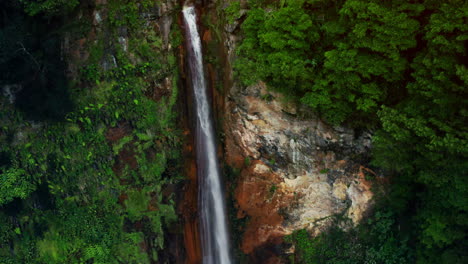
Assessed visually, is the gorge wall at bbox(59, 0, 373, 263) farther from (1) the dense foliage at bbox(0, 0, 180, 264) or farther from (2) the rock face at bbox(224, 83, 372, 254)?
(1) the dense foliage at bbox(0, 0, 180, 264)

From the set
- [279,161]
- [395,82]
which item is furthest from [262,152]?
[395,82]

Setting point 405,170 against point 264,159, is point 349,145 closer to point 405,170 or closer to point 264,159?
point 405,170

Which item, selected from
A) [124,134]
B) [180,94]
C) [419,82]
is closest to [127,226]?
[124,134]

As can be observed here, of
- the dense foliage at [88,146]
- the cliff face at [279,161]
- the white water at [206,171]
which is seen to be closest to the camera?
the cliff face at [279,161]

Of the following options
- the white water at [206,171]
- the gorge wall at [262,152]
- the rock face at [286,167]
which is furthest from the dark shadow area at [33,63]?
the rock face at [286,167]

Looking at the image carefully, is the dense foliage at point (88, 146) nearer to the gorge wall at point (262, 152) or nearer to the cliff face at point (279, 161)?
the gorge wall at point (262, 152)

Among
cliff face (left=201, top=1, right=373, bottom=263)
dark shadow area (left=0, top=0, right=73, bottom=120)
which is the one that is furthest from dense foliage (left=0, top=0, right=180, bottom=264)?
cliff face (left=201, top=1, right=373, bottom=263)
